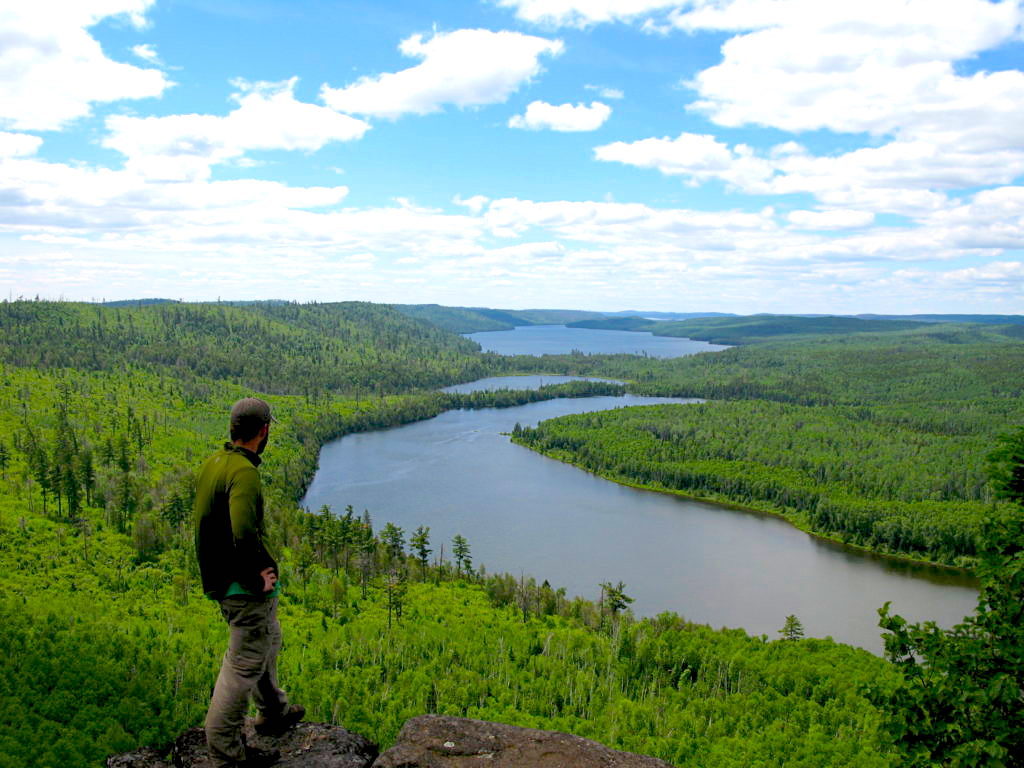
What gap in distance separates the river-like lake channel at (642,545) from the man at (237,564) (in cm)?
6403

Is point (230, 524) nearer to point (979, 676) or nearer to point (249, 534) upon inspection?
point (249, 534)

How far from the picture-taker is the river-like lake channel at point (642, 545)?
69750 mm

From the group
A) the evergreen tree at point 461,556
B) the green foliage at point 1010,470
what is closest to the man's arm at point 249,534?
the green foliage at point 1010,470

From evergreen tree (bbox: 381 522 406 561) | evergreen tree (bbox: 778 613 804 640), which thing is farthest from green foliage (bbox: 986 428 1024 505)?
evergreen tree (bbox: 381 522 406 561)

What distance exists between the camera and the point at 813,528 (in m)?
98.5

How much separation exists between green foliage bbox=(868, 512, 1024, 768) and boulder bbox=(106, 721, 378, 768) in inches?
353

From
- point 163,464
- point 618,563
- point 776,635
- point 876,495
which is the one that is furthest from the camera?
point 876,495

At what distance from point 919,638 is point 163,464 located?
112072mm

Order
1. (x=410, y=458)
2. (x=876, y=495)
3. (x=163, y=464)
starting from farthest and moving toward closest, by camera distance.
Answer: (x=410, y=458) < (x=876, y=495) < (x=163, y=464)

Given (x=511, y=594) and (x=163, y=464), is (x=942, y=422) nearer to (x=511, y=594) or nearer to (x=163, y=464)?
(x=511, y=594)

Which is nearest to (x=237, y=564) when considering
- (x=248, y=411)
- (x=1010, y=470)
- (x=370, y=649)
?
(x=248, y=411)

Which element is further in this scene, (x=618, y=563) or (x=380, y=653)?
(x=618, y=563)

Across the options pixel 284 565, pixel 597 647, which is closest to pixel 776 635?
pixel 597 647

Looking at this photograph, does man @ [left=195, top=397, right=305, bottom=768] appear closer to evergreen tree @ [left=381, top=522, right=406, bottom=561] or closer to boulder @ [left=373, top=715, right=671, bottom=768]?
boulder @ [left=373, top=715, right=671, bottom=768]
